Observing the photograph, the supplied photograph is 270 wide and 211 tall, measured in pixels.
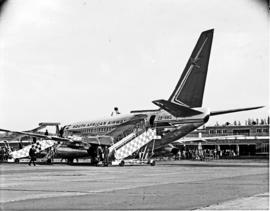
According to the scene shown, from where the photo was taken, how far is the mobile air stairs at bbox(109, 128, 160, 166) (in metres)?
30.8

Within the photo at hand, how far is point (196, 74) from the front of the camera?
31.6 metres

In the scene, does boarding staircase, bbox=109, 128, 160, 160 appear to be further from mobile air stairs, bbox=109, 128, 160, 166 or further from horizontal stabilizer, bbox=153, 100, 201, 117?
horizontal stabilizer, bbox=153, 100, 201, 117

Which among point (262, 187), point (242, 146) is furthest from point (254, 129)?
point (262, 187)

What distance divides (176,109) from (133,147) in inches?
167

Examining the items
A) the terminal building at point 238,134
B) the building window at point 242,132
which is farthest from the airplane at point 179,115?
the building window at point 242,132

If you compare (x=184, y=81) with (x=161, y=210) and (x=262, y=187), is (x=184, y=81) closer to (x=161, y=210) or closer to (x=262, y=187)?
(x=262, y=187)

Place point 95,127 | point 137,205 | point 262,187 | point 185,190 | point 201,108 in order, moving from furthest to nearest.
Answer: point 95,127, point 201,108, point 262,187, point 185,190, point 137,205

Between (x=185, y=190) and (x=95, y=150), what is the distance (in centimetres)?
2126

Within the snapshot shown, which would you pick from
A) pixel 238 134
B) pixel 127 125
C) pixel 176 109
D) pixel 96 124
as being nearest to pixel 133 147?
pixel 127 125

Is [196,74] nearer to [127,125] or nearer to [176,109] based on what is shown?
[176,109]

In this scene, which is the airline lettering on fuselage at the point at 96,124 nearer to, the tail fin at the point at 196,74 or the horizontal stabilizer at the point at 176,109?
the tail fin at the point at 196,74

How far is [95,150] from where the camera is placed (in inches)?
1332

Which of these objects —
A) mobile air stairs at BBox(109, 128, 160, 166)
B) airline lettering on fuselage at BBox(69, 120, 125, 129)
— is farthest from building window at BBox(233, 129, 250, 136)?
mobile air stairs at BBox(109, 128, 160, 166)

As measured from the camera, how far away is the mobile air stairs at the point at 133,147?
3077cm
